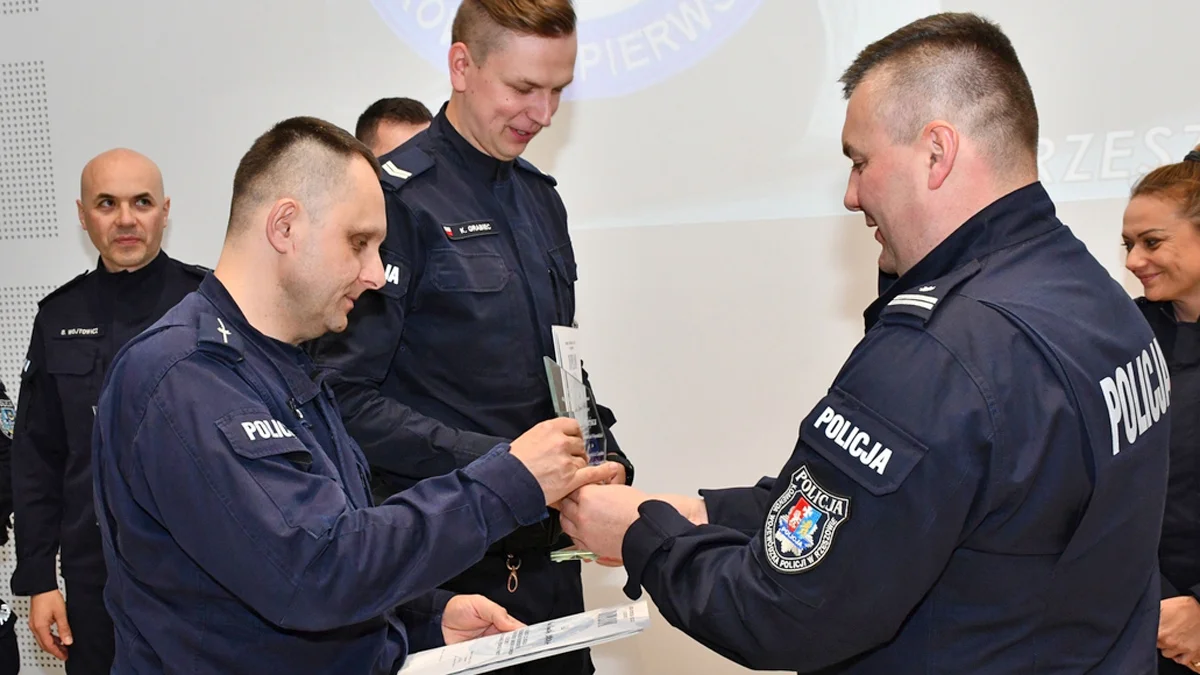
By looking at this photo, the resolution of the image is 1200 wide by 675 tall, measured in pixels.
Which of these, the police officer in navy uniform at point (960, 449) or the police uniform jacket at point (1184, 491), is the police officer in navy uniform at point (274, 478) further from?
the police uniform jacket at point (1184, 491)

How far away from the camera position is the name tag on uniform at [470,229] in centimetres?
227

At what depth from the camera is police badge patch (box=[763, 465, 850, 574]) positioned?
1.33m

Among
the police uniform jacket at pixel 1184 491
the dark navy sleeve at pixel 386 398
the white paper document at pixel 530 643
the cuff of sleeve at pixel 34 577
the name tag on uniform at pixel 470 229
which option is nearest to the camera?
the white paper document at pixel 530 643

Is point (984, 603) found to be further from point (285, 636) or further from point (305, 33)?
point (305, 33)

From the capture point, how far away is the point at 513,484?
1.64 metres

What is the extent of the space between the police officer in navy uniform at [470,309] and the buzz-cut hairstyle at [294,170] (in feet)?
1.77

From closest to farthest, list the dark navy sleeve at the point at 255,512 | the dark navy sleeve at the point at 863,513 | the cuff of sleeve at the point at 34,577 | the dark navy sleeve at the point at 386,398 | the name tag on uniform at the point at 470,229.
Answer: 1. the dark navy sleeve at the point at 863,513
2. the dark navy sleeve at the point at 255,512
3. the dark navy sleeve at the point at 386,398
4. the name tag on uniform at the point at 470,229
5. the cuff of sleeve at the point at 34,577

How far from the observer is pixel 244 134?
399cm

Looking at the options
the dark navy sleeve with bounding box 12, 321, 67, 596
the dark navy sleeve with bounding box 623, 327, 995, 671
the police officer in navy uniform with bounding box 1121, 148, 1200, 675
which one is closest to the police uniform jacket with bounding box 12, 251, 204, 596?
the dark navy sleeve with bounding box 12, 321, 67, 596

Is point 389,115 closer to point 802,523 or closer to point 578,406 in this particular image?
point 578,406

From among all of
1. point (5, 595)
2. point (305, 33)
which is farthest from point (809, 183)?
point (5, 595)

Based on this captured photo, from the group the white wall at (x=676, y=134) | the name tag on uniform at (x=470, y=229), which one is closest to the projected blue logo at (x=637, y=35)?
the white wall at (x=676, y=134)

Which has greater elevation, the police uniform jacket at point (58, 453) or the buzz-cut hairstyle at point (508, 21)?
the buzz-cut hairstyle at point (508, 21)

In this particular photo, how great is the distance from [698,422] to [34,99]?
2.89 meters
